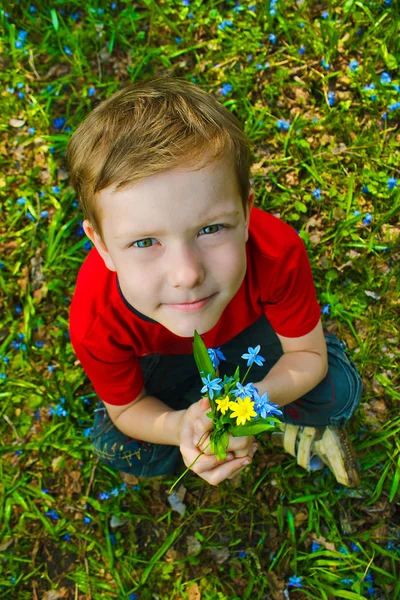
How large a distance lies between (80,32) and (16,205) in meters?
1.31

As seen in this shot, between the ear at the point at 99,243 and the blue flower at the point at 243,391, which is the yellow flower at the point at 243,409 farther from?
the ear at the point at 99,243

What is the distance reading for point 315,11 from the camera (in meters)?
3.76

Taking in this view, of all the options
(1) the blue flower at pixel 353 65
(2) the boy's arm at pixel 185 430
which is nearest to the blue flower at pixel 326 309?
(2) the boy's arm at pixel 185 430

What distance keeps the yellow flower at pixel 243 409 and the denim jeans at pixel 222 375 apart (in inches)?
46.7

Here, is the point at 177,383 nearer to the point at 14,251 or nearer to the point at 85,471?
the point at 85,471

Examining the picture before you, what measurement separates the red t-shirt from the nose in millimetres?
556

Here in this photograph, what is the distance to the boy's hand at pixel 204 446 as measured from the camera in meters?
1.99

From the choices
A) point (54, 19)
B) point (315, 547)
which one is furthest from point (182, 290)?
point (54, 19)

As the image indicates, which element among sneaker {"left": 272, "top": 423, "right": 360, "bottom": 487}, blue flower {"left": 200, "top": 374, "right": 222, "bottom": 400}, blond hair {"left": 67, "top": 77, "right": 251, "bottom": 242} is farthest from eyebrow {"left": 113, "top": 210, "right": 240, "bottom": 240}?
sneaker {"left": 272, "top": 423, "right": 360, "bottom": 487}

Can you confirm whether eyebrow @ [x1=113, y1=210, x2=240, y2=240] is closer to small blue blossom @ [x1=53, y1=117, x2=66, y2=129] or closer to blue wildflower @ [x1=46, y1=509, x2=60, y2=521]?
blue wildflower @ [x1=46, y1=509, x2=60, y2=521]

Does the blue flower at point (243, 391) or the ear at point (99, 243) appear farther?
the ear at point (99, 243)

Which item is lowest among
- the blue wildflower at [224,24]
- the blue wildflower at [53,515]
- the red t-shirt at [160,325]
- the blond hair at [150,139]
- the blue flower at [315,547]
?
the blue flower at [315,547]

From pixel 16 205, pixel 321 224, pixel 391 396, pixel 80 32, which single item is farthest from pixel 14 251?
pixel 391 396

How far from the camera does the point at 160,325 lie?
2.35 m
